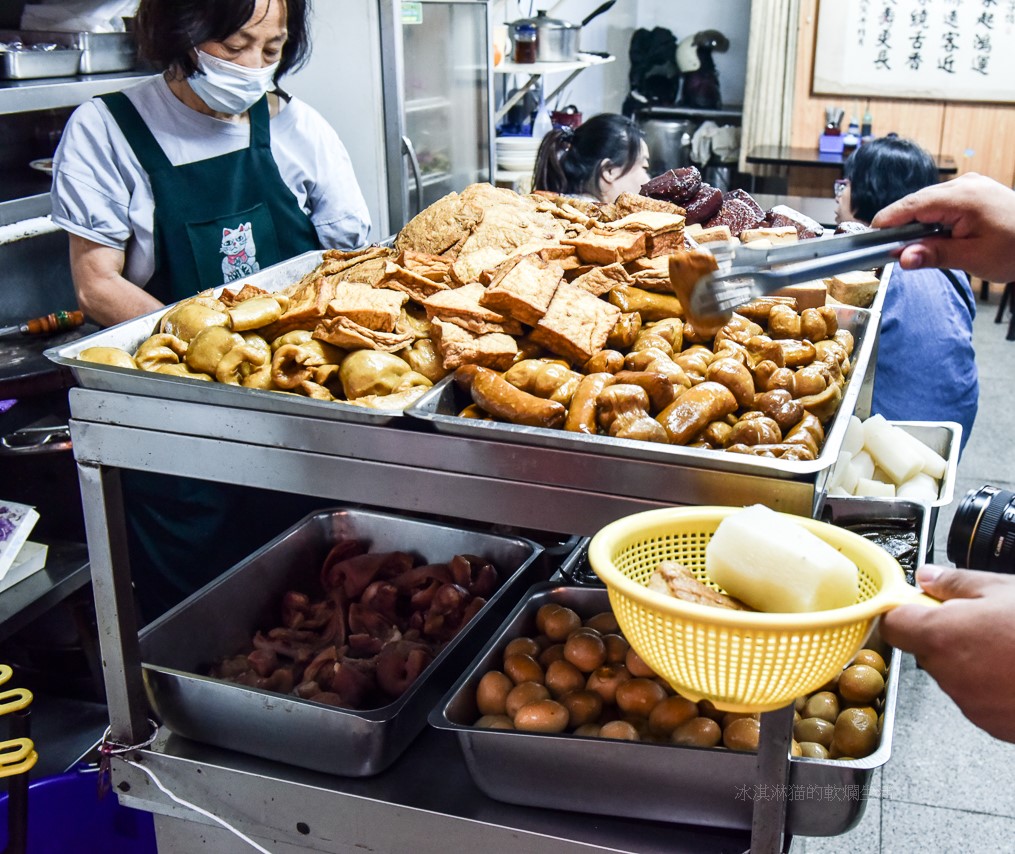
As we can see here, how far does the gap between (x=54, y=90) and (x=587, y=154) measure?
190 cm

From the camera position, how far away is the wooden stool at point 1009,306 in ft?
21.8

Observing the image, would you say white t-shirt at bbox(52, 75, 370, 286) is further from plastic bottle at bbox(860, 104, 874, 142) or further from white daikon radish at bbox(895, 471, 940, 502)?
plastic bottle at bbox(860, 104, 874, 142)

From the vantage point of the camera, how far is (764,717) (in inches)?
44.4

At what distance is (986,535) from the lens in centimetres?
149

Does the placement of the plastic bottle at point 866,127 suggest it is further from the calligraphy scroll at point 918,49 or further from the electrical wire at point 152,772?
the electrical wire at point 152,772

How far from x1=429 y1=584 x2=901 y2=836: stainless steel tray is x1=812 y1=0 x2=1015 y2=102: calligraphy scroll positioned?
279 inches

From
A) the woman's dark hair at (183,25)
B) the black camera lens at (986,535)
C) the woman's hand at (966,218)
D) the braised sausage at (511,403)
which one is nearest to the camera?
the braised sausage at (511,403)

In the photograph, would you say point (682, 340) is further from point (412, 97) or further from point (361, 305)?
point (412, 97)

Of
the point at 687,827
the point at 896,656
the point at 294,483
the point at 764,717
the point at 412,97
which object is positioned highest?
the point at 412,97

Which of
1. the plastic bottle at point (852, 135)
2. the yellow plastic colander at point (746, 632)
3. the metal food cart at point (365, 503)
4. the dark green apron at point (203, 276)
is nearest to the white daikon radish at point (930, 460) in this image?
the metal food cart at point (365, 503)

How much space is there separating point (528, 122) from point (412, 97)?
1697 mm

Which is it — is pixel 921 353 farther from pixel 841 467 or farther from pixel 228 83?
pixel 228 83

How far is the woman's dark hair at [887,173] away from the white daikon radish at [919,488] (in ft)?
5.87

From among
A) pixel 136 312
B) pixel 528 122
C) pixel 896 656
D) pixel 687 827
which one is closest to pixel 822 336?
pixel 896 656
